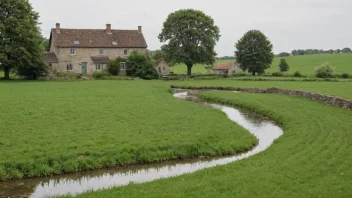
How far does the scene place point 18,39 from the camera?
56344mm

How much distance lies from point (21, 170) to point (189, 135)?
27.9ft

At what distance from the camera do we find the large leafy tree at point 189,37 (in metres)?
75.6

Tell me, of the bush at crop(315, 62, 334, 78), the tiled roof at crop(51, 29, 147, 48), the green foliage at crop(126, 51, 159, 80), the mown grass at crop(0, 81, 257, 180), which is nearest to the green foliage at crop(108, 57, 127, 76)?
the green foliage at crop(126, 51, 159, 80)

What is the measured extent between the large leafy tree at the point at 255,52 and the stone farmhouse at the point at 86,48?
27574 millimetres

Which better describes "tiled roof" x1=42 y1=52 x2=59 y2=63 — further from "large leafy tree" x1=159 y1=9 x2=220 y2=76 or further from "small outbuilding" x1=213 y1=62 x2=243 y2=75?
"small outbuilding" x1=213 y1=62 x2=243 y2=75

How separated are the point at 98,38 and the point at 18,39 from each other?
18694 millimetres

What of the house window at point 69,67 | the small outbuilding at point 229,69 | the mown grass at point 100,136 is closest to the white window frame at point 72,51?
the house window at point 69,67

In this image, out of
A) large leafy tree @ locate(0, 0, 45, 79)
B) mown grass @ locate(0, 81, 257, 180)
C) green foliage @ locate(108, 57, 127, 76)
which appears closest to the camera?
mown grass @ locate(0, 81, 257, 180)

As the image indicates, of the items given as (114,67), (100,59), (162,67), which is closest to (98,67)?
(100,59)

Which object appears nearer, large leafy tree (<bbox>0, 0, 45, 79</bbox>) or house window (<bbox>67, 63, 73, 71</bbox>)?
large leafy tree (<bbox>0, 0, 45, 79</bbox>)

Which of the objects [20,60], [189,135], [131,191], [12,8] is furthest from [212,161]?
[12,8]

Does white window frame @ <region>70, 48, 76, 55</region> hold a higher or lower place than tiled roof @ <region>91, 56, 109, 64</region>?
higher

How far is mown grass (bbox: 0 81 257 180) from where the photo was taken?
14534 millimetres

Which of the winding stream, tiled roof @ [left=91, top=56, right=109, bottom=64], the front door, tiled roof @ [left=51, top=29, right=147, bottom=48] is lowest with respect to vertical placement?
the winding stream
